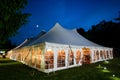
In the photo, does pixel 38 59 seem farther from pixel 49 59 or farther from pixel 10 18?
pixel 10 18

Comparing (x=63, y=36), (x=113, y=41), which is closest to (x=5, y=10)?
(x=63, y=36)

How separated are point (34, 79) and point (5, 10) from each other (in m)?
3.53

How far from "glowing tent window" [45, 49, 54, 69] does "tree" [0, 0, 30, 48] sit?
347cm

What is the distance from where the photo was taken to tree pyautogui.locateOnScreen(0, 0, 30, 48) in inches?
233

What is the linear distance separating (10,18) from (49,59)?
14.3 ft

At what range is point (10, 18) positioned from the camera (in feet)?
21.7

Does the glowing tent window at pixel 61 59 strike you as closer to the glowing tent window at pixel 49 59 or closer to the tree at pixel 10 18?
the glowing tent window at pixel 49 59

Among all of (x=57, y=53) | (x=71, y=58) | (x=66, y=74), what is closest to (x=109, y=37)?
(x=71, y=58)

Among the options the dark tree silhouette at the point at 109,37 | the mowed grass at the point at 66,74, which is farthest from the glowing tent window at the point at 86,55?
the dark tree silhouette at the point at 109,37

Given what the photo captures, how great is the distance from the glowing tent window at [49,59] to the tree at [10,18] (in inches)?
137

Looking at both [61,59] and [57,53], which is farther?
[61,59]

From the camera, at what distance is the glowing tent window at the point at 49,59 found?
32.0 ft

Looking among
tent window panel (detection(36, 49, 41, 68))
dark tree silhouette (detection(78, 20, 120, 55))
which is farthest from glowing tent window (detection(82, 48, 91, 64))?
dark tree silhouette (detection(78, 20, 120, 55))

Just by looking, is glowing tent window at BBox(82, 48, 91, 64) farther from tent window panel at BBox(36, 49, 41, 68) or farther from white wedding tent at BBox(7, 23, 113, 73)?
tent window panel at BBox(36, 49, 41, 68)
